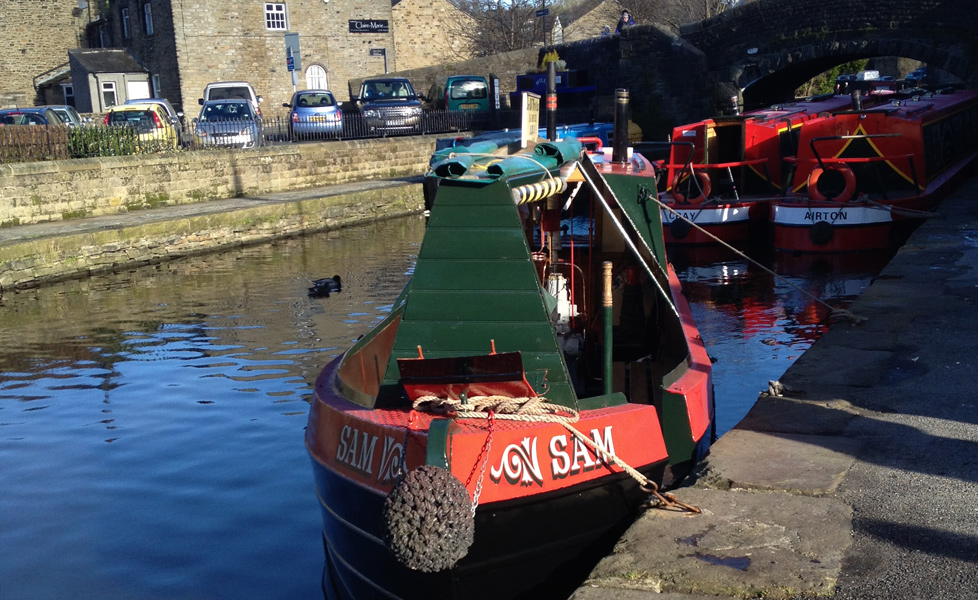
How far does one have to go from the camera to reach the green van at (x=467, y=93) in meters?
32.2

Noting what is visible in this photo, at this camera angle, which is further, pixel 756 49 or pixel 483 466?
pixel 756 49

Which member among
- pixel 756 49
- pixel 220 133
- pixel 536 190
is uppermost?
pixel 756 49

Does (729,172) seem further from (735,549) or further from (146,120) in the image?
(735,549)

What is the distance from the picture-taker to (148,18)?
38.5 meters

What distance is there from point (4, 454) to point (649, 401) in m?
5.57

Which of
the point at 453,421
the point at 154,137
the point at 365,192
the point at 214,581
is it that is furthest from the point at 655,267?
the point at 154,137

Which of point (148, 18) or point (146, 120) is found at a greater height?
point (148, 18)

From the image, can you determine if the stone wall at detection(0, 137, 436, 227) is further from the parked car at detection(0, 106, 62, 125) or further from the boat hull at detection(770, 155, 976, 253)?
the boat hull at detection(770, 155, 976, 253)

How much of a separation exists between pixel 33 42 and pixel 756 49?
3131 centimetres

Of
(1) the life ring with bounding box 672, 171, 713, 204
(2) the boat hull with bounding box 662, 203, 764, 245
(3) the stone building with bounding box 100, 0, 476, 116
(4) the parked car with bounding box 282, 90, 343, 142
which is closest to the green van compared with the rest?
(4) the parked car with bounding box 282, 90, 343, 142

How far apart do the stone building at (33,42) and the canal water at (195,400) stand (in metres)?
30.5

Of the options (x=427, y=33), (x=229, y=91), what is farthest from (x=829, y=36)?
(x=427, y=33)

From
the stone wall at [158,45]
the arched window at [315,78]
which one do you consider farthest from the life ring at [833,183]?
the stone wall at [158,45]

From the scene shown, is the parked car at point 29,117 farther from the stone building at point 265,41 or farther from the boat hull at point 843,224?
the boat hull at point 843,224
